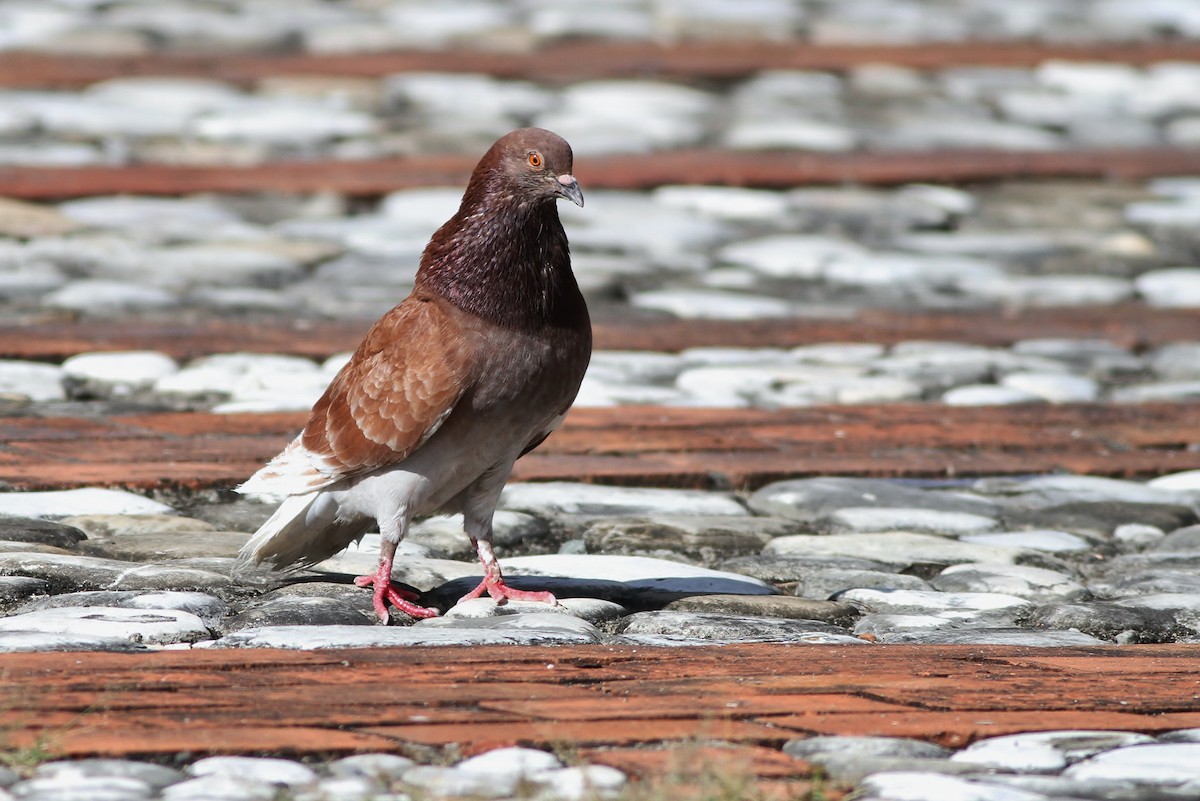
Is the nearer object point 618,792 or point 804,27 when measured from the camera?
point 618,792

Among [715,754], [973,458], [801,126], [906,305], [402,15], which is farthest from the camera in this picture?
[402,15]

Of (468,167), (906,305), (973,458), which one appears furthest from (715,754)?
(468,167)

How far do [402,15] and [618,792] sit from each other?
8.68 m

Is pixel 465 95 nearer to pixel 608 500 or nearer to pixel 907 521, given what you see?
pixel 608 500

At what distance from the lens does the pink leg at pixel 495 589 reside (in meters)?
3.71

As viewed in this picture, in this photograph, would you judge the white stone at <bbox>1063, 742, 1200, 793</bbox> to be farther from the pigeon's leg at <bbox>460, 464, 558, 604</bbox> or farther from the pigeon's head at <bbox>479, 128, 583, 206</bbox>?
the pigeon's head at <bbox>479, 128, 583, 206</bbox>

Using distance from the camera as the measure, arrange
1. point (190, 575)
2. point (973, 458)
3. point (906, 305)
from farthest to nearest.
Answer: point (906, 305) < point (973, 458) < point (190, 575)

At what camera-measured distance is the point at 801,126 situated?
9.02 meters

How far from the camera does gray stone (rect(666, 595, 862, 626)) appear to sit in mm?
3688

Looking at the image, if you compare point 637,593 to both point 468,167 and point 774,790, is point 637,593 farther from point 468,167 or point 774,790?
point 468,167

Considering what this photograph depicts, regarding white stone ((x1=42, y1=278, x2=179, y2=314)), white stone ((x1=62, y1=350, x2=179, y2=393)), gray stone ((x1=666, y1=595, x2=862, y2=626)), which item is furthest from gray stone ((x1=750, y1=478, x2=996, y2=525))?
white stone ((x1=42, y1=278, x2=179, y2=314))

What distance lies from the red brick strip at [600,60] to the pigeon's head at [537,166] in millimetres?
5445

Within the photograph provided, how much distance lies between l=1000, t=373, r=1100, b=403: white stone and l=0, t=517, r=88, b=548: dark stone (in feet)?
10.3

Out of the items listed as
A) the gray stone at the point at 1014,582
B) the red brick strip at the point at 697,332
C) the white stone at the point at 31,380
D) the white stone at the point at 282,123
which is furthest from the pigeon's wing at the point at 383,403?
the white stone at the point at 282,123
